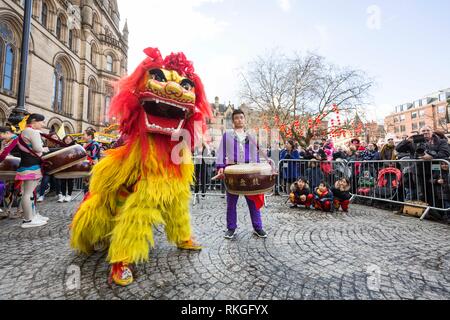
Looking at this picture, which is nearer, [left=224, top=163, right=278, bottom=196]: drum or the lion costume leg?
the lion costume leg

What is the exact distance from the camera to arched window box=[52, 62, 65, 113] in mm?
21391

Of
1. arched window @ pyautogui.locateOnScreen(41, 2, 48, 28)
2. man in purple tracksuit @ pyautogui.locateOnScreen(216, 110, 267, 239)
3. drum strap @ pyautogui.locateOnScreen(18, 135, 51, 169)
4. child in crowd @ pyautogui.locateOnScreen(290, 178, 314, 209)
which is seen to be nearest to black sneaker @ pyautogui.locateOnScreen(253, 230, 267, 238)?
man in purple tracksuit @ pyautogui.locateOnScreen(216, 110, 267, 239)

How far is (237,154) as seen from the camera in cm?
351

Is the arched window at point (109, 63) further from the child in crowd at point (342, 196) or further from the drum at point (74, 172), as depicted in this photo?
the child in crowd at point (342, 196)

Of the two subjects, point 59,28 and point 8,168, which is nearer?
point 8,168

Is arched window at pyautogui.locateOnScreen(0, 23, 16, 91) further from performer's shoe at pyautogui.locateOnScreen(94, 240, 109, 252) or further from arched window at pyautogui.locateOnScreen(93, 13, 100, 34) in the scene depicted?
performer's shoe at pyautogui.locateOnScreen(94, 240, 109, 252)

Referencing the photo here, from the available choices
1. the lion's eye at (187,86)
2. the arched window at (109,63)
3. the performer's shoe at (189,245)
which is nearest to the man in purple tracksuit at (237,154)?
the performer's shoe at (189,245)

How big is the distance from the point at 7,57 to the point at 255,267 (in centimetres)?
2270

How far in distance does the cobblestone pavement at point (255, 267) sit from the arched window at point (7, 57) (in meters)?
18.3

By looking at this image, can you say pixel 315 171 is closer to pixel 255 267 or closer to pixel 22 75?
pixel 255 267

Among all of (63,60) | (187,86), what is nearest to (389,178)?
(187,86)

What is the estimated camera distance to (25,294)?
1.87m

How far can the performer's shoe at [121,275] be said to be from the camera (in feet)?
6.55

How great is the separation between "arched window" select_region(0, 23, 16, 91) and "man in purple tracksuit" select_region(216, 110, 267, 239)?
20013mm
